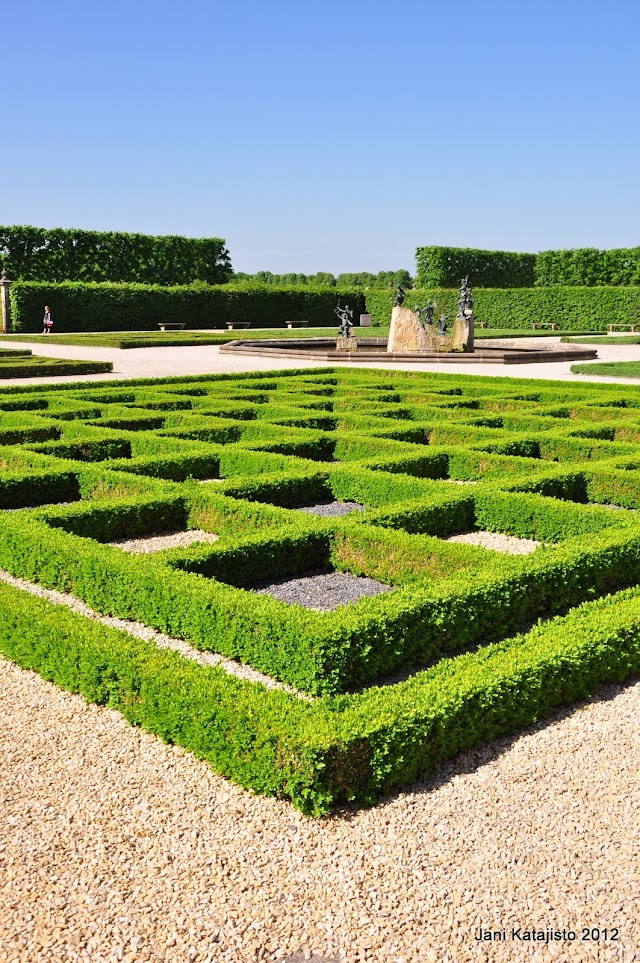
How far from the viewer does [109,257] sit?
190ft

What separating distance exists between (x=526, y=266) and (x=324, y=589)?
63090 millimetres

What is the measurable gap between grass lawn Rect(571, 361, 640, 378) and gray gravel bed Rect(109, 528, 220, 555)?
1782 cm

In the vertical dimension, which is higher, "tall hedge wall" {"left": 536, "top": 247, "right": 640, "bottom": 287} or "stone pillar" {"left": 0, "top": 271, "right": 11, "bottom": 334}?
"tall hedge wall" {"left": 536, "top": 247, "right": 640, "bottom": 287}

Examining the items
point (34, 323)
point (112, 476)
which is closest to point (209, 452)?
point (112, 476)

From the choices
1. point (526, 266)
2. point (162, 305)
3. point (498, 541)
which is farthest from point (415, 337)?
point (526, 266)

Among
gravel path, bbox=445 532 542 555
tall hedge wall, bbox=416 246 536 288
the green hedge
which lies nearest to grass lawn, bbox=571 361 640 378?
gravel path, bbox=445 532 542 555

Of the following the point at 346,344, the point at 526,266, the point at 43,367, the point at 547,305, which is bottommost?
the point at 43,367

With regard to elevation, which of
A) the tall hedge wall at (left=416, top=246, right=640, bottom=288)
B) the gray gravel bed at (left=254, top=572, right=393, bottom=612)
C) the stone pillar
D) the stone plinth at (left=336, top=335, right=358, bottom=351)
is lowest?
the gray gravel bed at (left=254, top=572, right=393, bottom=612)

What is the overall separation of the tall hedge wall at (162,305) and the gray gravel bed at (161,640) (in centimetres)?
4032

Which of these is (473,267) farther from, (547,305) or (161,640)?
(161,640)

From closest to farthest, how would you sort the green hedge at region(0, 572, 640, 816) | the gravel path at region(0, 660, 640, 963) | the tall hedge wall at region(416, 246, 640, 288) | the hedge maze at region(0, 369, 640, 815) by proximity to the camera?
the gravel path at region(0, 660, 640, 963)
the green hedge at region(0, 572, 640, 816)
the hedge maze at region(0, 369, 640, 815)
the tall hedge wall at region(416, 246, 640, 288)

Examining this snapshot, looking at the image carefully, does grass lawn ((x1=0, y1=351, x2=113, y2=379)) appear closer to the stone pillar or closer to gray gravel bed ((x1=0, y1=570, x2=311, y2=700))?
gray gravel bed ((x1=0, y1=570, x2=311, y2=700))

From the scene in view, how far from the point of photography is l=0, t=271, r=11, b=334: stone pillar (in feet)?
145

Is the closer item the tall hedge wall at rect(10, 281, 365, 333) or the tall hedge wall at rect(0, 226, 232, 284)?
the tall hedge wall at rect(10, 281, 365, 333)
